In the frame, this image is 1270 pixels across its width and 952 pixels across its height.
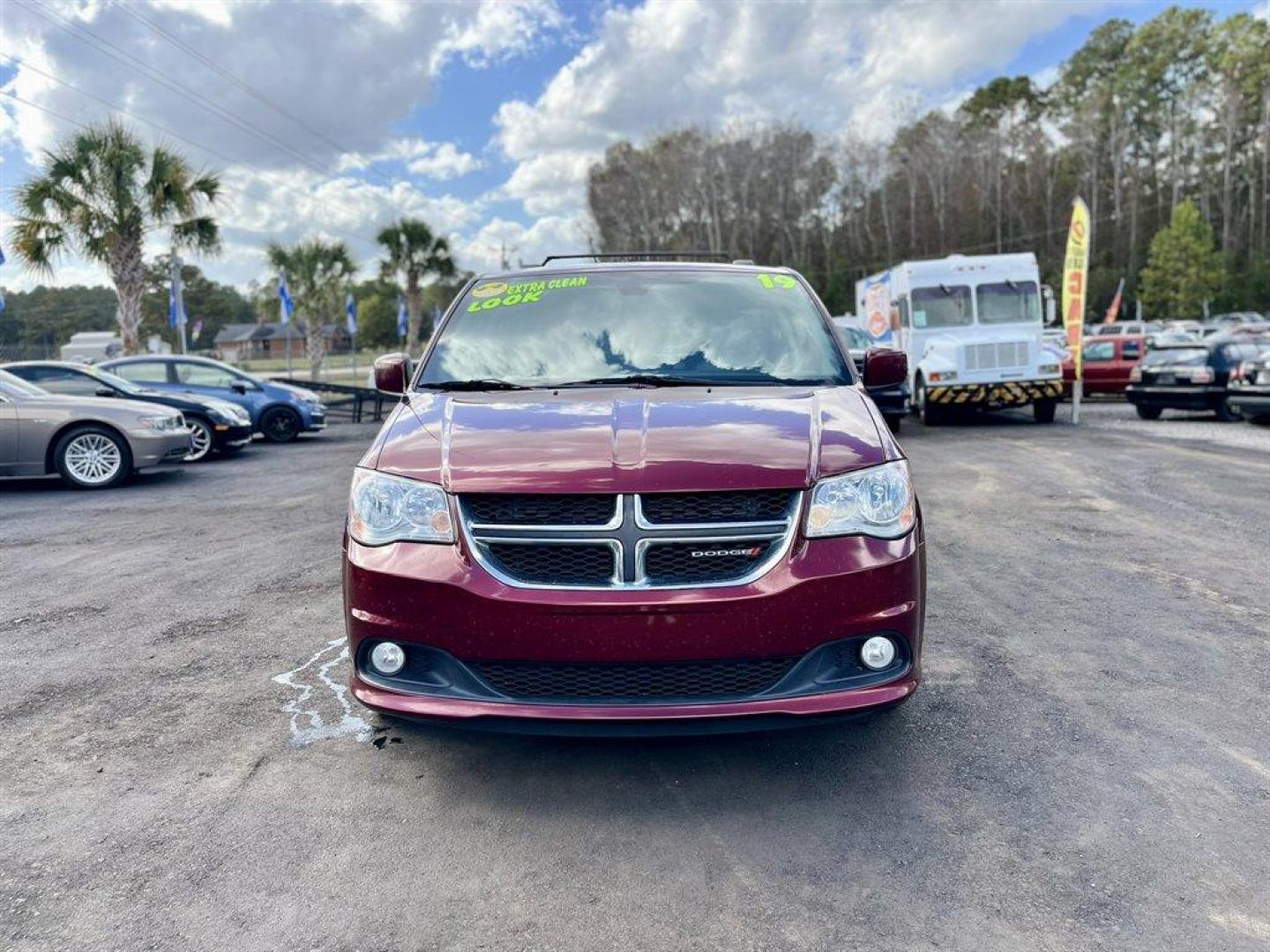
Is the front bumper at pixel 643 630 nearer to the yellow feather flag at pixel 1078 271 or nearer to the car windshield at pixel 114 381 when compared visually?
the car windshield at pixel 114 381

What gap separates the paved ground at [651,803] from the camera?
96.4 inches

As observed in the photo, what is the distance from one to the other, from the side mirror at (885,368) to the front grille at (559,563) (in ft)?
6.63

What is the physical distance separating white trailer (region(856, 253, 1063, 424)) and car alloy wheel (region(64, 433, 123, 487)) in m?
12.5

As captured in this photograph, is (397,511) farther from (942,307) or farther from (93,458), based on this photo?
(942,307)

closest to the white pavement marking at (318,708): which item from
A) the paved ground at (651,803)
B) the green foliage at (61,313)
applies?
the paved ground at (651,803)

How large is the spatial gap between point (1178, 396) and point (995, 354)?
300 cm

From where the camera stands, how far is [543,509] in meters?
2.94

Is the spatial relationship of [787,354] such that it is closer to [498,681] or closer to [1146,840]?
[498,681]

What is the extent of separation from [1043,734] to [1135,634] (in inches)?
60.6

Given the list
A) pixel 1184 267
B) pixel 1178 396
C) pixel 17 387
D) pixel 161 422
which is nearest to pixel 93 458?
pixel 161 422

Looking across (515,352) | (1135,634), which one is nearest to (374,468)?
(515,352)

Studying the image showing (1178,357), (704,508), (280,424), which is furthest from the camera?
(280,424)

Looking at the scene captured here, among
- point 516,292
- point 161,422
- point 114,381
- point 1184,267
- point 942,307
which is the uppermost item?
point 1184,267

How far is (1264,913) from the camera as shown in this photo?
2.43 meters
